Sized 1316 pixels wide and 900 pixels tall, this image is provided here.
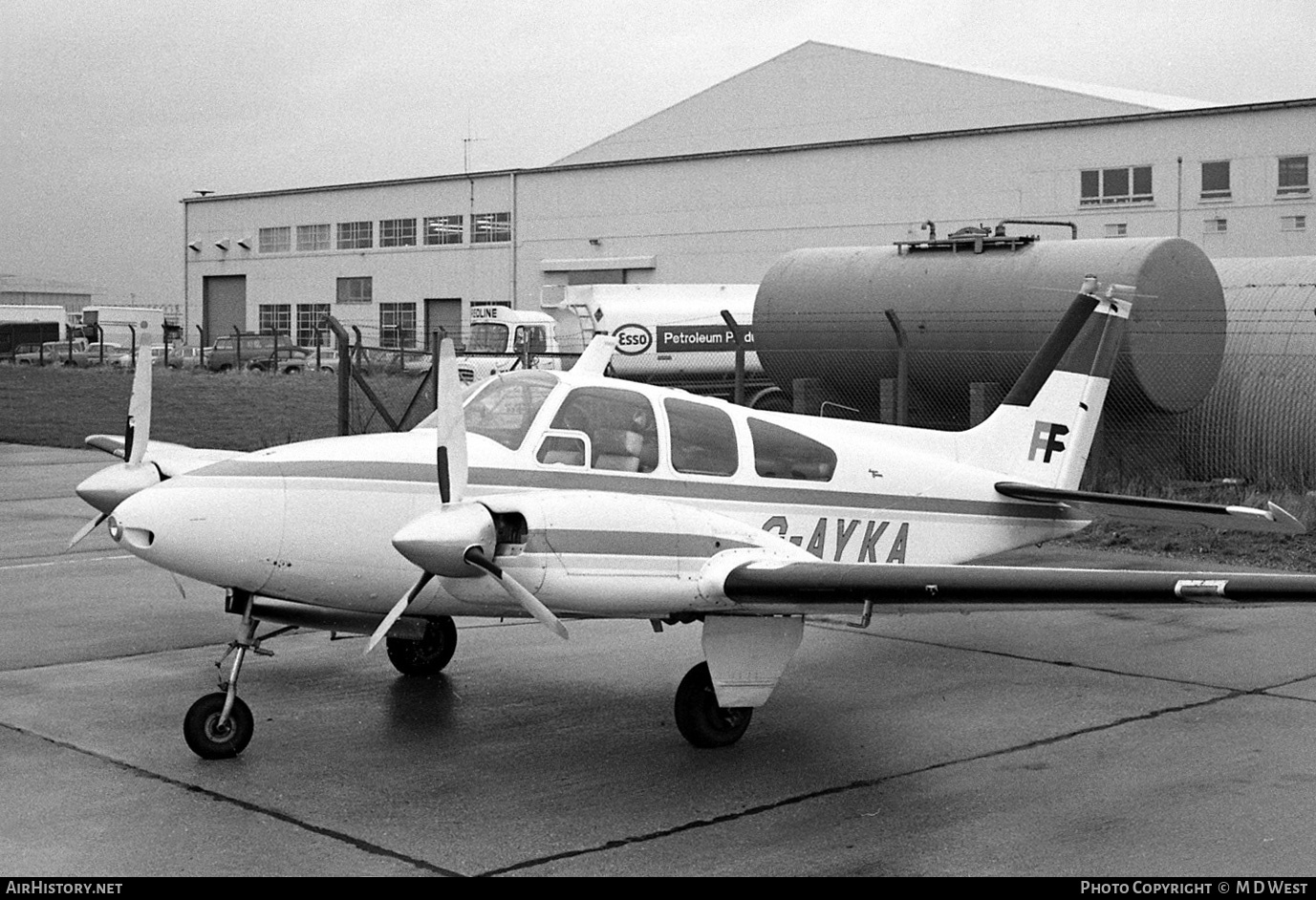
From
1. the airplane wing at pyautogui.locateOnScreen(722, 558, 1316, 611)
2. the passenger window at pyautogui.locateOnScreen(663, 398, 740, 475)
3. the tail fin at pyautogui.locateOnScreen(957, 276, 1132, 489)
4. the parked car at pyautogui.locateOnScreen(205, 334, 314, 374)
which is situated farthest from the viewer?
the parked car at pyautogui.locateOnScreen(205, 334, 314, 374)

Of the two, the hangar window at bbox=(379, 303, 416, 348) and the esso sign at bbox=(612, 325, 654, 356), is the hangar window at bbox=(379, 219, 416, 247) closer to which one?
the hangar window at bbox=(379, 303, 416, 348)

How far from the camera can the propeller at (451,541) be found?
695cm

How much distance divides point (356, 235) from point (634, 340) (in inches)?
1353

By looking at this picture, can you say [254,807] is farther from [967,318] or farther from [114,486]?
[967,318]

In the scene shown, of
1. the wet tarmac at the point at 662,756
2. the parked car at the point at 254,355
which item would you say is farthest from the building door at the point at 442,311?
the wet tarmac at the point at 662,756

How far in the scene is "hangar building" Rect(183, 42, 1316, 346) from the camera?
4197cm

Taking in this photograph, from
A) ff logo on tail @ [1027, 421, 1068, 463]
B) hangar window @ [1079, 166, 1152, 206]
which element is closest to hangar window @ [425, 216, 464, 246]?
hangar window @ [1079, 166, 1152, 206]

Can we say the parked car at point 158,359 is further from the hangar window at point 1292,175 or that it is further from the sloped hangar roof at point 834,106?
the hangar window at point 1292,175

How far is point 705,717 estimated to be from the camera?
26.0 feet

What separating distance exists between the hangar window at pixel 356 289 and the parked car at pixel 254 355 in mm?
5409

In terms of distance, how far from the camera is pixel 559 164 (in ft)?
199

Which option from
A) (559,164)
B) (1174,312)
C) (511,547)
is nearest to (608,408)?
(511,547)

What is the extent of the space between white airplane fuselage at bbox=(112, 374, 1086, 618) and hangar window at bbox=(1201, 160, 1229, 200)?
3701 cm
